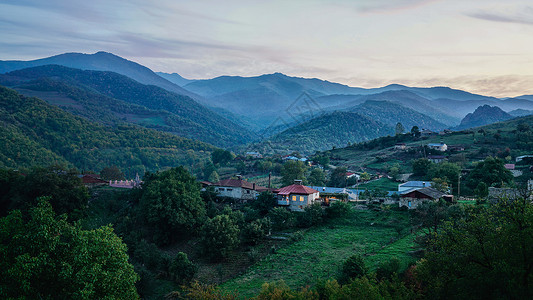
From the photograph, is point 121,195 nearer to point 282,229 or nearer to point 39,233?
point 282,229

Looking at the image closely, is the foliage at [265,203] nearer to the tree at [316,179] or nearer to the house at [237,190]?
the house at [237,190]

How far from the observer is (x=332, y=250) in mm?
27672

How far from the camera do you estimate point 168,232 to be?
115ft

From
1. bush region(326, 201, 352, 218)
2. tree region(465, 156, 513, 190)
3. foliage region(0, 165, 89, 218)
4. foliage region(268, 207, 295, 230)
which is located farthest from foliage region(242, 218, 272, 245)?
tree region(465, 156, 513, 190)

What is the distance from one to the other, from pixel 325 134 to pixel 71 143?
95.1 meters

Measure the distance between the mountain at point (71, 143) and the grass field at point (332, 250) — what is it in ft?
237

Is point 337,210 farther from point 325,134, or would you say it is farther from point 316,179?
point 325,134

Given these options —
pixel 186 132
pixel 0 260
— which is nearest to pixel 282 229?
pixel 0 260

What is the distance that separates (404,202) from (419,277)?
70.6ft

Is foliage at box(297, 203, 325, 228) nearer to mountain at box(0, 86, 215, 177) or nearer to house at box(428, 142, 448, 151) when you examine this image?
house at box(428, 142, 448, 151)

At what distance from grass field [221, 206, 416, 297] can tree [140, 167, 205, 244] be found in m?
10.1

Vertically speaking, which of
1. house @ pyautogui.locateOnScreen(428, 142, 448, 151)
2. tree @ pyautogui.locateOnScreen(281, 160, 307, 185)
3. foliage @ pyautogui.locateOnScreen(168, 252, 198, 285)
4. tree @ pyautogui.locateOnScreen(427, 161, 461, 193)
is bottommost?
foliage @ pyautogui.locateOnScreen(168, 252, 198, 285)

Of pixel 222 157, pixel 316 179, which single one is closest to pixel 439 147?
pixel 316 179

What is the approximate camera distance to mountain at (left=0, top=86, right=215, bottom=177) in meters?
86.3
